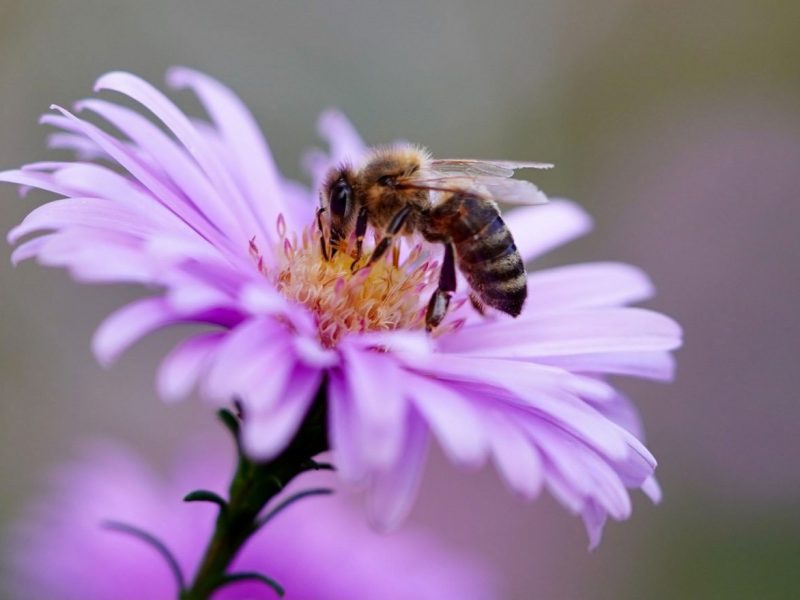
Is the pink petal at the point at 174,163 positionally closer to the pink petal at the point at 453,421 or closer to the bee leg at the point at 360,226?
the bee leg at the point at 360,226

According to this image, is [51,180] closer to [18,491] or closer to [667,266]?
[18,491]

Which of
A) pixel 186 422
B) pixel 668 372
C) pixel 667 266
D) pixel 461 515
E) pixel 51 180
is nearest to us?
pixel 51 180

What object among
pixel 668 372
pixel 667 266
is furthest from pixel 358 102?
pixel 668 372

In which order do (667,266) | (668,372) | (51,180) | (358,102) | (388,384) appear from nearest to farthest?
(388,384) < (51,180) < (668,372) < (667,266) < (358,102)

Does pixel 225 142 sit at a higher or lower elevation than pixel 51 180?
higher

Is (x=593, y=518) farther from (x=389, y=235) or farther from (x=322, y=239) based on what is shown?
(x=322, y=239)

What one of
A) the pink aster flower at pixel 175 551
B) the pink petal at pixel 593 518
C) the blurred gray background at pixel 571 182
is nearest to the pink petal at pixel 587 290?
the pink petal at pixel 593 518
